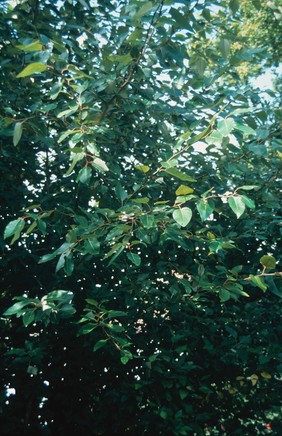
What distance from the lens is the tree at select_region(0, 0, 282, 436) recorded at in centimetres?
247

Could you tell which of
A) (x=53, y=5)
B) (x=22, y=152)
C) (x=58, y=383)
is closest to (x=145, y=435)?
(x=58, y=383)

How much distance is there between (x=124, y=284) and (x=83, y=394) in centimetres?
85

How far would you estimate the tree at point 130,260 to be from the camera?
2.47 m

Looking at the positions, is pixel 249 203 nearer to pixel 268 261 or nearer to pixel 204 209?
pixel 204 209

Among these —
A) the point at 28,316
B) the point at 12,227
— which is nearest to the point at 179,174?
the point at 12,227

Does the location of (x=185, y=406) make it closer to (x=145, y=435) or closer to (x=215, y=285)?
(x=145, y=435)

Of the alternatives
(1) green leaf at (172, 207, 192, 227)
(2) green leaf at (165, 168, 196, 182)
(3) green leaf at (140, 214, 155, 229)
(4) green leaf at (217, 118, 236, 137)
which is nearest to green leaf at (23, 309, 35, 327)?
(3) green leaf at (140, 214, 155, 229)

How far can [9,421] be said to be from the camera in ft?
8.80

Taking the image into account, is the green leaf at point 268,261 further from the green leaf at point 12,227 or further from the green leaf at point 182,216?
the green leaf at point 12,227

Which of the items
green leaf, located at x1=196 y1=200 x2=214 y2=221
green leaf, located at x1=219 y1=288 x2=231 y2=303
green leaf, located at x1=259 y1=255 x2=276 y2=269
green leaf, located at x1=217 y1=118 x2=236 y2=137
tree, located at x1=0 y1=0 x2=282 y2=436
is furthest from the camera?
tree, located at x1=0 y1=0 x2=282 y2=436

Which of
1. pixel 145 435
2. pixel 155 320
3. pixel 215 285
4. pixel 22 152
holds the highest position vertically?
pixel 22 152

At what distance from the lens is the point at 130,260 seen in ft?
8.60

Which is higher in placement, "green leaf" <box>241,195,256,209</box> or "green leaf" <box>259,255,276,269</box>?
"green leaf" <box>241,195,256,209</box>

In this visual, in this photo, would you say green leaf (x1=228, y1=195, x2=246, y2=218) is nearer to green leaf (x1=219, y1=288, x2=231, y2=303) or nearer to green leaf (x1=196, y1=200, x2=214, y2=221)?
green leaf (x1=196, y1=200, x2=214, y2=221)
